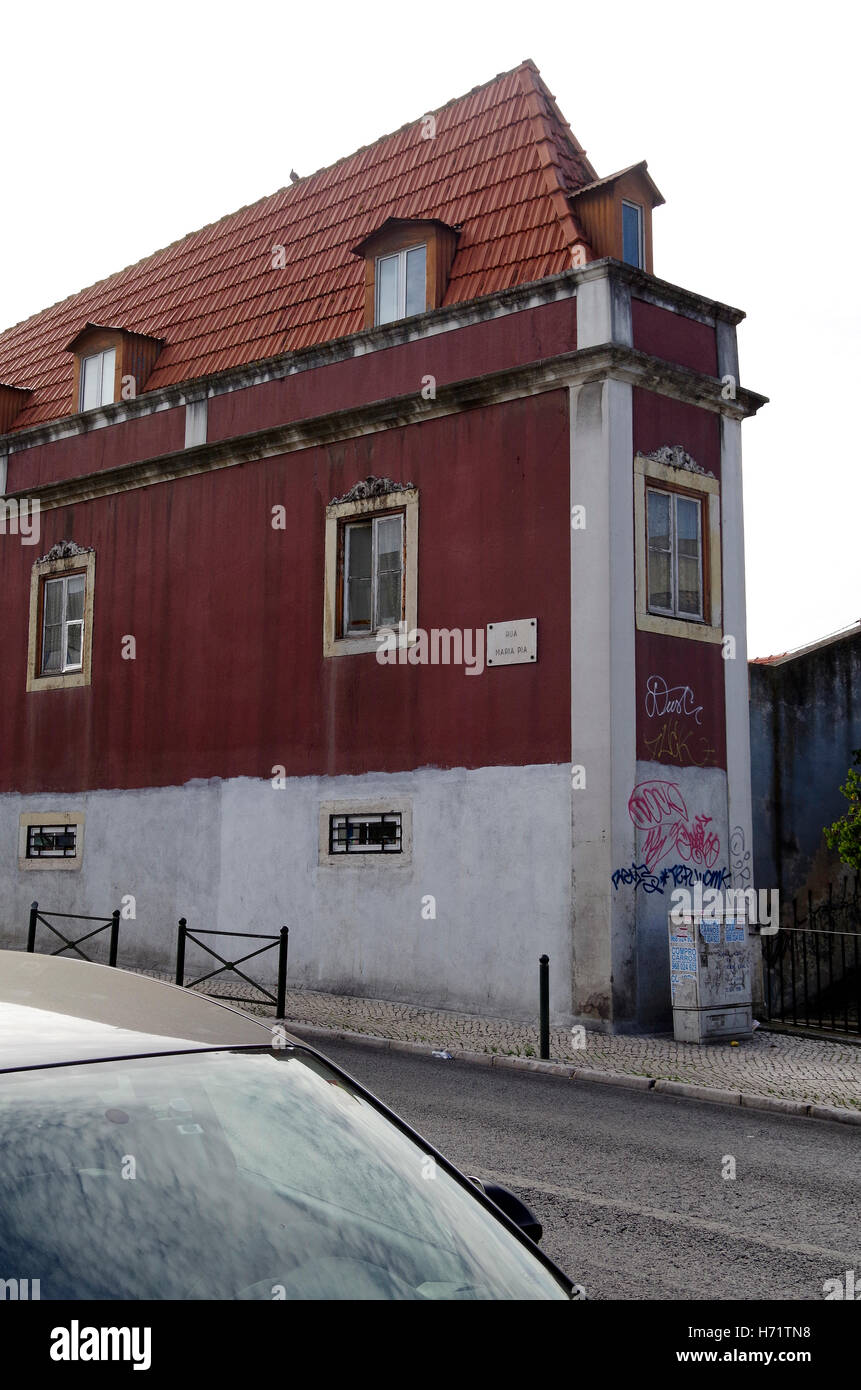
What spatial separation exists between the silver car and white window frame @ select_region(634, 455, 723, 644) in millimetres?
11456

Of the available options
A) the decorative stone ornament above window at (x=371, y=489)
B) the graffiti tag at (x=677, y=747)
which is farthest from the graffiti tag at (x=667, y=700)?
the decorative stone ornament above window at (x=371, y=489)

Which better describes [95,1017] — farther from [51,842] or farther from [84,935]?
[51,842]

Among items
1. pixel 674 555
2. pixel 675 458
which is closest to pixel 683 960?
pixel 674 555

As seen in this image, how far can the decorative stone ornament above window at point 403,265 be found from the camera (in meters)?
16.2

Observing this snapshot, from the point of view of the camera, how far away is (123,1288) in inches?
91.3

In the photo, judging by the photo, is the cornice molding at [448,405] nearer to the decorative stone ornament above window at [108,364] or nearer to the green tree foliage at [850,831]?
the decorative stone ornament above window at [108,364]

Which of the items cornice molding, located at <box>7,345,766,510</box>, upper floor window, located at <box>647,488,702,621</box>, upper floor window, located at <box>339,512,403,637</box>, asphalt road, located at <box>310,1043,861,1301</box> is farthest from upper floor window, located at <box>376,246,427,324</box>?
asphalt road, located at <box>310,1043,861,1301</box>

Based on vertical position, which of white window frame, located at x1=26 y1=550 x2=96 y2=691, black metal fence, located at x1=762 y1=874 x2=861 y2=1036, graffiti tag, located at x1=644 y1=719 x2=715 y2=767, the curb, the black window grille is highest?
white window frame, located at x1=26 y1=550 x2=96 y2=691

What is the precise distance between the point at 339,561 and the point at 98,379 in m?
6.47

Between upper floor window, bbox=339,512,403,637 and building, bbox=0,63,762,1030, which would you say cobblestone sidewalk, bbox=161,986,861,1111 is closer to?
building, bbox=0,63,762,1030

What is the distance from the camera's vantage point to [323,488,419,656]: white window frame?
15531 millimetres

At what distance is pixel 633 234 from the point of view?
15703 millimetres

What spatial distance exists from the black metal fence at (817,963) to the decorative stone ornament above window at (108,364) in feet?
38.9

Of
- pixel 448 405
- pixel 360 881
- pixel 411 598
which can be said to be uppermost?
pixel 448 405
